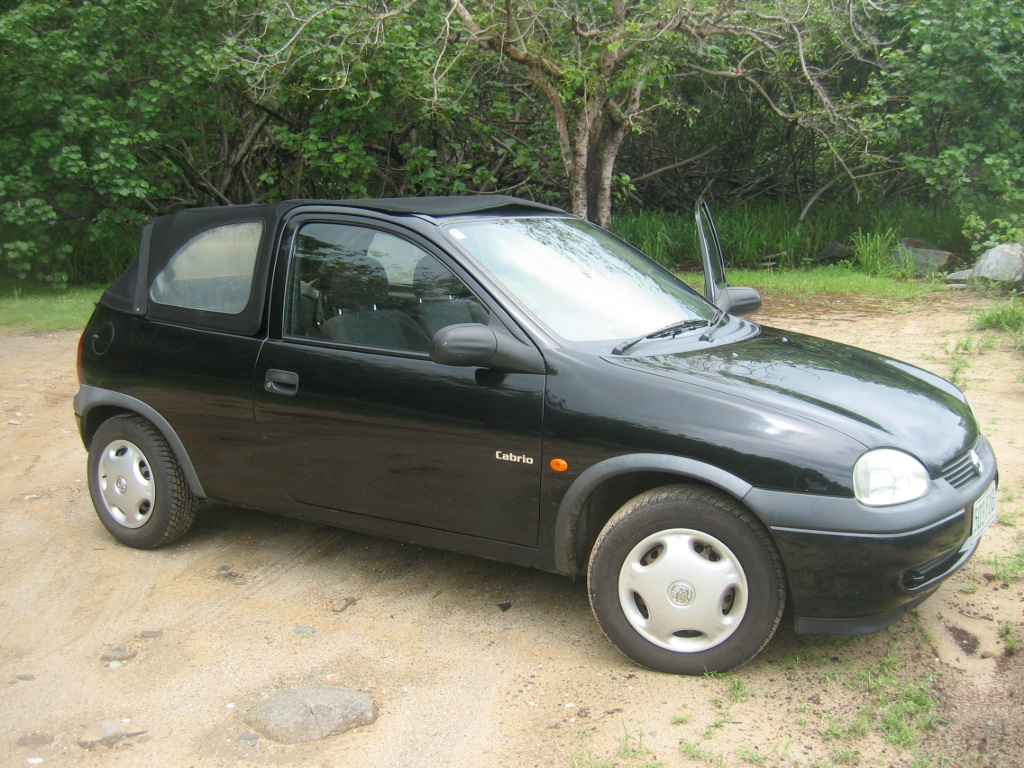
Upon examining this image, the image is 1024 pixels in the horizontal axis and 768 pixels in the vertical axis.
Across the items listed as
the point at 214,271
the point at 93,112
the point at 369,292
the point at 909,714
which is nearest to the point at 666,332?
the point at 369,292

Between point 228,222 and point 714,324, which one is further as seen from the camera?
point 228,222

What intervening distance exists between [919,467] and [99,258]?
1326 cm

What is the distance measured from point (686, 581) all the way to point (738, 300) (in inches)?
84.5

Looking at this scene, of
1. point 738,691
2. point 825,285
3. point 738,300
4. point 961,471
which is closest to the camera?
point 738,691

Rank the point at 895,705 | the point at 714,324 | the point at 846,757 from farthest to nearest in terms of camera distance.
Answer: the point at 714,324, the point at 895,705, the point at 846,757

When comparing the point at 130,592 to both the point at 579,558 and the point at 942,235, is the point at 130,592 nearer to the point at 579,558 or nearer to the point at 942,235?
the point at 579,558

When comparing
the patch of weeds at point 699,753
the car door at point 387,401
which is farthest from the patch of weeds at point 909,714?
the car door at point 387,401

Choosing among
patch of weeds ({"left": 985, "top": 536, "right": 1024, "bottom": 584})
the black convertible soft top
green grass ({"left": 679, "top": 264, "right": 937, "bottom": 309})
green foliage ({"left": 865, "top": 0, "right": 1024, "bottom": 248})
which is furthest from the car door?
green foliage ({"left": 865, "top": 0, "right": 1024, "bottom": 248})

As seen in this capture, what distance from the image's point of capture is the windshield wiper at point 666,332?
12.7 ft

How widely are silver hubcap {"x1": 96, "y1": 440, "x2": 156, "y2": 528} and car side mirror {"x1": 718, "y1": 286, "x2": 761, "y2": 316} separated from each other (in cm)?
295

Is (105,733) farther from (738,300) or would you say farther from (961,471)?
(738,300)

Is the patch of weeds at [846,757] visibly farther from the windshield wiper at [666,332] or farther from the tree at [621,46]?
the tree at [621,46]

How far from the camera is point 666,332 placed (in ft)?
13.6

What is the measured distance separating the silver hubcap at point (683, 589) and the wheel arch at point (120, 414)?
7.31 feet
